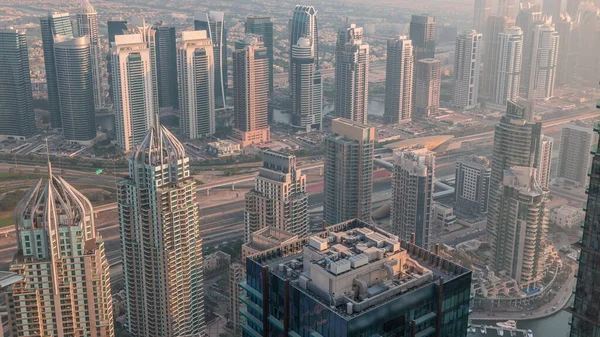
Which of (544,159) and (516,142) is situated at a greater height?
(516,142)

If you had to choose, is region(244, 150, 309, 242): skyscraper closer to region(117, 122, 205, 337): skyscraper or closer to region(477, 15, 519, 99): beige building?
region(117, 122, 205, 337): skyscraper

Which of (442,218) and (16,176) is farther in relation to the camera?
(16,176)

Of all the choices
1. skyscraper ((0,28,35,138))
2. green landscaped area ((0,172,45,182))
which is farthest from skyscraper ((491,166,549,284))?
skyscraper ((0,28,35,138))

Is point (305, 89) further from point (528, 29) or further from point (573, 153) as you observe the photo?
point (573, 153)

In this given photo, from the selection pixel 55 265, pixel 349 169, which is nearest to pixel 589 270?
pixel 55 265

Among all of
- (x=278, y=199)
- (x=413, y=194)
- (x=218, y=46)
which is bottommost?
(x=413, y=194)

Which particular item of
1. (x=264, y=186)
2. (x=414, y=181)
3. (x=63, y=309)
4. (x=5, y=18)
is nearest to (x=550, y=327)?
(x=414, y=181)
